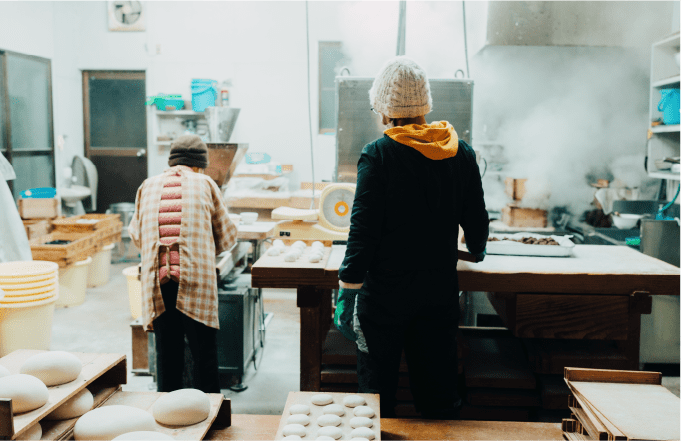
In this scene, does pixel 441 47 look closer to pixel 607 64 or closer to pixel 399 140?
pixel 607 64

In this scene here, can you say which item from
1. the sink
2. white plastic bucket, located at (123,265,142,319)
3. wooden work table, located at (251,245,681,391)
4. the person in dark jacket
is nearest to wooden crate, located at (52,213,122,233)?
the sink

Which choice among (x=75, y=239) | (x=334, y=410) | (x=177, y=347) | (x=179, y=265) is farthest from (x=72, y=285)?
(x=334, y=410)

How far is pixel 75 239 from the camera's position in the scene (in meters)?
5.46

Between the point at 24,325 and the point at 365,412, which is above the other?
the point at 365,412

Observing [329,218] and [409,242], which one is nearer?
[409,242]

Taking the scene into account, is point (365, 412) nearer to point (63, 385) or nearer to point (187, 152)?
point (63, 385)

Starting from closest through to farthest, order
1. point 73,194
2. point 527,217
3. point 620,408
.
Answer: point 620,408, point 527,217, point 73,194

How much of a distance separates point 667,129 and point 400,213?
326 cm

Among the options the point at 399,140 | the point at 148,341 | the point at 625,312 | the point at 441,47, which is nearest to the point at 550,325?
the point at 625,312

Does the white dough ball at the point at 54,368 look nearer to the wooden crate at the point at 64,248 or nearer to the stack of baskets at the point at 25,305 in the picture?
the stack of baskets at the point at 25,305

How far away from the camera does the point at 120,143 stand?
27.0 feet

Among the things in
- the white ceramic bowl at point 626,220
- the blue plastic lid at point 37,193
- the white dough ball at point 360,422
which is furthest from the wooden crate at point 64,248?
the white ceramic bowl at point 626,220

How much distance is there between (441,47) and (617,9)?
1479mm

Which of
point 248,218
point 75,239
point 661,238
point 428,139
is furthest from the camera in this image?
point 75,239
